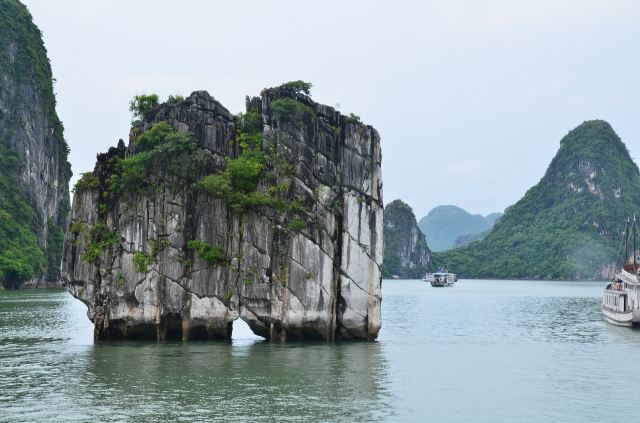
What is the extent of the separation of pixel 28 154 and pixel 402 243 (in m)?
100

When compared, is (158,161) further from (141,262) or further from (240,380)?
(240,380)

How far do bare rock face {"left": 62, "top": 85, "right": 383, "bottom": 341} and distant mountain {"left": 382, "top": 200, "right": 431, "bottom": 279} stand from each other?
15628cm

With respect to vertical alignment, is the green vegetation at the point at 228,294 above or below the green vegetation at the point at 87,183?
below

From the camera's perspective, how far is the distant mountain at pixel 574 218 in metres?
169

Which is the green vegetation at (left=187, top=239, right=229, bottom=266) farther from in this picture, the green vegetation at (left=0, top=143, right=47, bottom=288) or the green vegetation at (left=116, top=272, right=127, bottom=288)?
the green vegetation at (left=0, top=143, right=47, bottom=288)

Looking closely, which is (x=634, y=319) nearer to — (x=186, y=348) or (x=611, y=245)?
(x=186, y=348)

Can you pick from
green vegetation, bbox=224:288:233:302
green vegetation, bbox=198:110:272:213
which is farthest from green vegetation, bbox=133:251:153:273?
green vegetation, bbox=198:110:272:213

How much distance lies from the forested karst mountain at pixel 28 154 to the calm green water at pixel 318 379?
64.5m

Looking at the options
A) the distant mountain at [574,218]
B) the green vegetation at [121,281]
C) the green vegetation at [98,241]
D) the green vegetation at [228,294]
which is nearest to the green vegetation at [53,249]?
the green vegetation at [98,241]

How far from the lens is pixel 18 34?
11119cm

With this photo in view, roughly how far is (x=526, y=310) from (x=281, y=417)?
155ft

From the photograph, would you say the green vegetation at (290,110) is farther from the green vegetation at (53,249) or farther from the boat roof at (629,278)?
the green vegetation at (53,249)

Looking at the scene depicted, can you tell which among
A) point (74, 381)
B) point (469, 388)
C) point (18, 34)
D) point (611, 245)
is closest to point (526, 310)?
point (469, 388)

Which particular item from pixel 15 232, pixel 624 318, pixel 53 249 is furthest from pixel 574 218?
pixel 624 318
